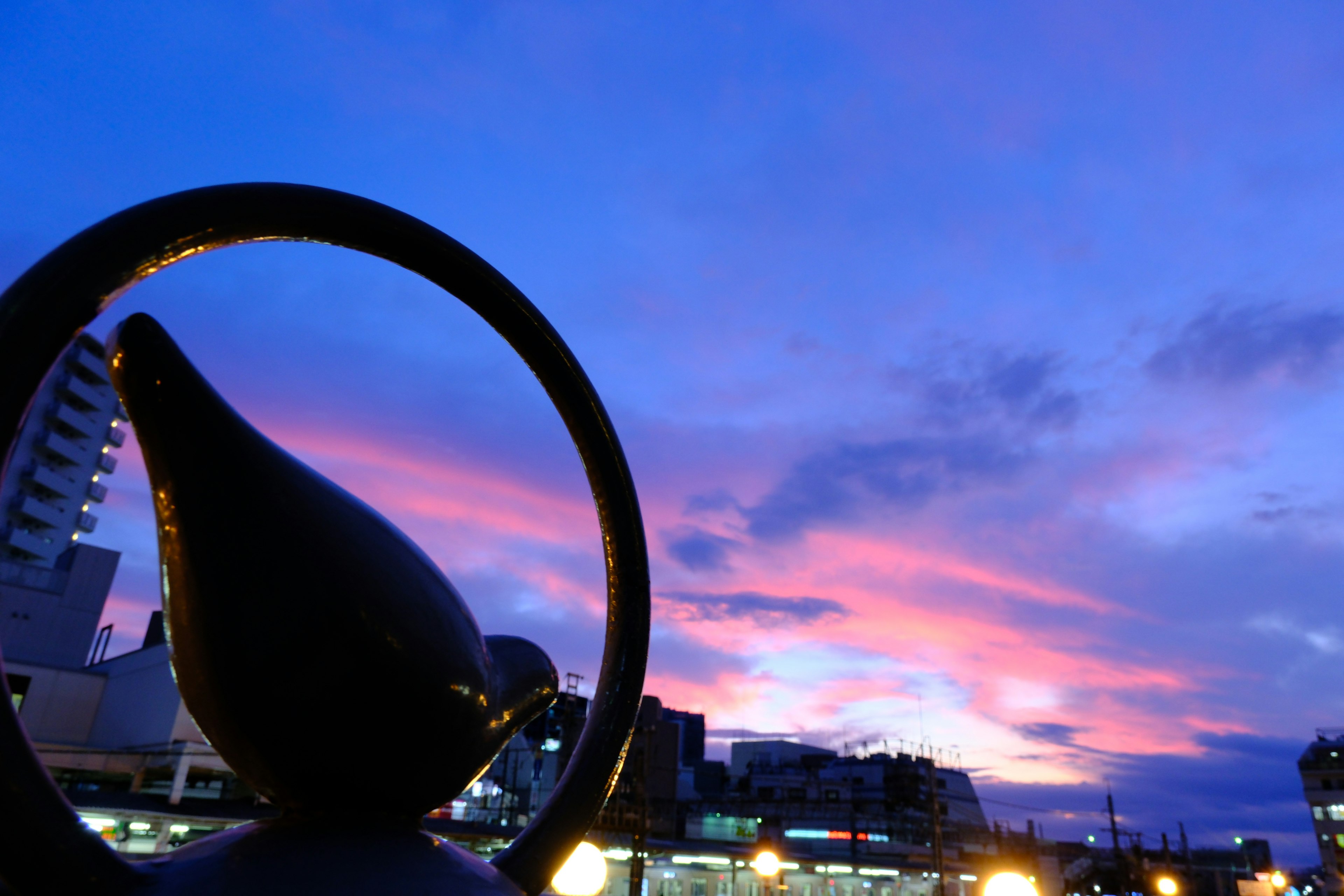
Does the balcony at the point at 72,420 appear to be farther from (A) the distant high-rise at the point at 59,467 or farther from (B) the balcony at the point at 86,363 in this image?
(B) the balcony at the point at 86,363

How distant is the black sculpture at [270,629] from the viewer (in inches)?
70.9

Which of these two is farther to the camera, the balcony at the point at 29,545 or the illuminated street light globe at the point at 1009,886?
the balcony at the point at 29,545

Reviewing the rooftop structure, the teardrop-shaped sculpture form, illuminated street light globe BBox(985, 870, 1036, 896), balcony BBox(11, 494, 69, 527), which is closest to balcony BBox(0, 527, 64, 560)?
balcony BBox(11, 494, 69, 527)

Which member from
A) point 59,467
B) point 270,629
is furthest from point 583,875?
point 59,467

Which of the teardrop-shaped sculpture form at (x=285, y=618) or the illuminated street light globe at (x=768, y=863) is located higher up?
the teardrop-shaped sculpture form at (x=285, y=618)

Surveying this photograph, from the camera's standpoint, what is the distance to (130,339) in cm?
202

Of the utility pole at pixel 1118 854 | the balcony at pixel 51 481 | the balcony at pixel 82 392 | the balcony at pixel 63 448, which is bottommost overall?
the utility pole at pixel 1118 854

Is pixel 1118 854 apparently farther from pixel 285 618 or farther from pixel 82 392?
pixel 82 392

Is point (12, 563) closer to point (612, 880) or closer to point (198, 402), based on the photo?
point (612, 880)

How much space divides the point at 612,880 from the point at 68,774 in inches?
908

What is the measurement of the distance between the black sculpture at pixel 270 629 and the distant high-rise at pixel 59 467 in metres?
62.9

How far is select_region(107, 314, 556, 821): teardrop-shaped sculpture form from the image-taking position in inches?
81.0

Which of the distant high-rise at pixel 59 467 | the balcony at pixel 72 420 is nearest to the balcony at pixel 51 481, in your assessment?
the distant high-rise at pixel 59 467

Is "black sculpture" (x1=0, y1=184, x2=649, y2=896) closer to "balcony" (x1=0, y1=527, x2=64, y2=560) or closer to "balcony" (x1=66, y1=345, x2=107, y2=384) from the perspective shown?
"balcony" (x1=66, y1=345, x2=107, y2=384)
